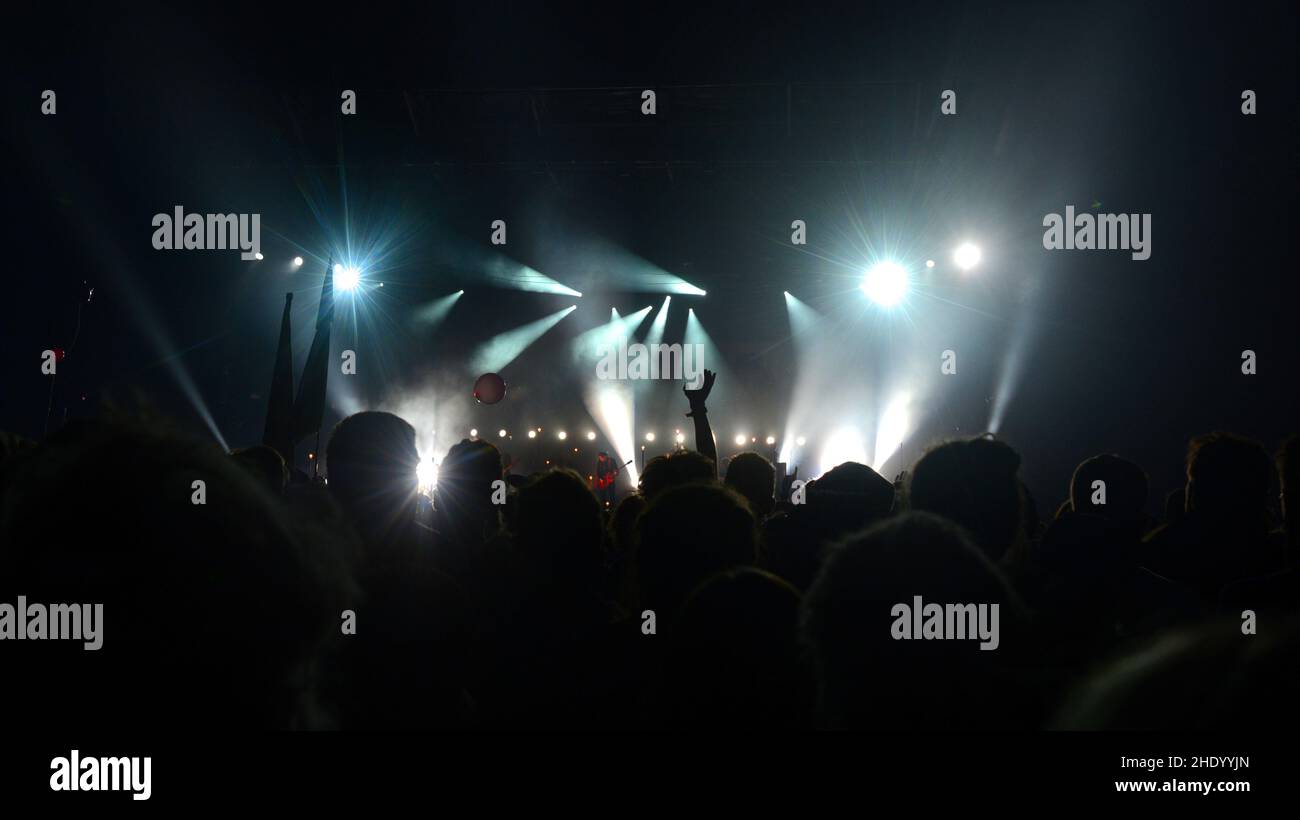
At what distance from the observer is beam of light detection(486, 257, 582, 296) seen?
14.1 m

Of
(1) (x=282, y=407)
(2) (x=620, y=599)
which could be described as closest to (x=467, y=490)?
(2) (x=620, y=599)

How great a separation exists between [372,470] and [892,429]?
483 inches

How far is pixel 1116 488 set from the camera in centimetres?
338

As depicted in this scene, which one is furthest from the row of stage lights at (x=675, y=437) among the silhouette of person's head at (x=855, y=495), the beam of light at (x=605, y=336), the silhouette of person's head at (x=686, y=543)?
the silhouette of person's head at (x=686, y=543)

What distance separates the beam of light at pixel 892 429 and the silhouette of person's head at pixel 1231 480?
10082mm

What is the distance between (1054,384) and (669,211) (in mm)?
6051

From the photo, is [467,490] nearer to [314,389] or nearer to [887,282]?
[314,389]

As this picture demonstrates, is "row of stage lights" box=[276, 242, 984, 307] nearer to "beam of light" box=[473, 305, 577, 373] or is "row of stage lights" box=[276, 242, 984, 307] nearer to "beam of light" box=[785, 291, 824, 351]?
"beam of light" box=[785, 291, 824, 351]

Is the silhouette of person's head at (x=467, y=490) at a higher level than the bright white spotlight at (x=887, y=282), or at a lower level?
lower

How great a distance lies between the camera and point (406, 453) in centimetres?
326

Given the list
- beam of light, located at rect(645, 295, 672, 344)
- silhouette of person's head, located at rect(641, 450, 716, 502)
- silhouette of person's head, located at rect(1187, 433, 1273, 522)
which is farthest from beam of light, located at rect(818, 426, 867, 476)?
silhouette of person's head, located at rect(1187, 433, 1273, 522)

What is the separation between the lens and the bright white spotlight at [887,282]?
12.2 m

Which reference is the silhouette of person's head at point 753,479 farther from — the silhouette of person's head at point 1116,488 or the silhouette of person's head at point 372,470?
the silhouette of person's head at point 372,470

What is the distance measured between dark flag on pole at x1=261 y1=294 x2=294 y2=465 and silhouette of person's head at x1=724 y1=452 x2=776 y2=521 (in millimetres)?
4374
